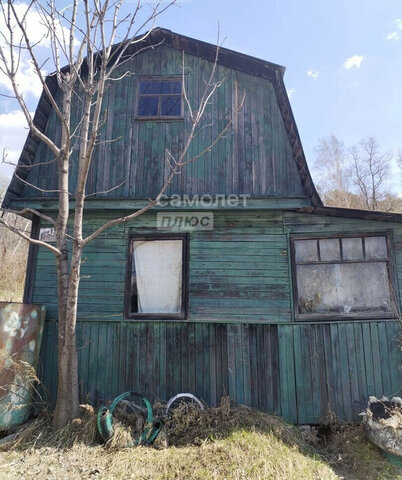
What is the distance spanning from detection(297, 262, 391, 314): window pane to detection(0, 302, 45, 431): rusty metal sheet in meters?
4.48

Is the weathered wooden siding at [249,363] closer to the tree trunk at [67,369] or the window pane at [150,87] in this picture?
the tree trunk at [67,369]

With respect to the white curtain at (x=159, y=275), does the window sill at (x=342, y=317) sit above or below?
below

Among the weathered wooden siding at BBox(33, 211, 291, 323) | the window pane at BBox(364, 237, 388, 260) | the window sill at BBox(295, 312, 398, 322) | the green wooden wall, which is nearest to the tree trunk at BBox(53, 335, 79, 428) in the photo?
the green wooden wall

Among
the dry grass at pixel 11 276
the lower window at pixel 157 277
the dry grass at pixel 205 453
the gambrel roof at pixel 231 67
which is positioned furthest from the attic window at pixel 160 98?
the dry grass at pixel 11 276

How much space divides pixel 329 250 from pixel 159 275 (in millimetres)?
3017

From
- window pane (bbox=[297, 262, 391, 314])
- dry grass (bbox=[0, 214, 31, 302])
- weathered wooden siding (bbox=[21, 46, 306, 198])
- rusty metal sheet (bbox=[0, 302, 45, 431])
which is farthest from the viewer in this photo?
dry grass (bbox=[0, 214, 31, 302])

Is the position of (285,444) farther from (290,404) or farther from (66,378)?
(66,378)

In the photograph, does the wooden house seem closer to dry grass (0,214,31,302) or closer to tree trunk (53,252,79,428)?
tree trunk (53,252,79,428)

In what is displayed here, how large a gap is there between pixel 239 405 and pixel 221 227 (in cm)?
295

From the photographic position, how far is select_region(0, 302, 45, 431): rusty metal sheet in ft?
16.1

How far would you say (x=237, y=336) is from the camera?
573 cm

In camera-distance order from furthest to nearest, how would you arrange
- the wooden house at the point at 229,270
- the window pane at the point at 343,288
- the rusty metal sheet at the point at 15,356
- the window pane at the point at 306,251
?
the window pane at the point at 306,251, the window pane at the point at 343,288, the wooden house at the point at 229,270, the rusty metal sheet at the point at 15,356

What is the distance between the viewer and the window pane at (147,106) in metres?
6.58

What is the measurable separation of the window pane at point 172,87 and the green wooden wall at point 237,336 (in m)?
2.54
